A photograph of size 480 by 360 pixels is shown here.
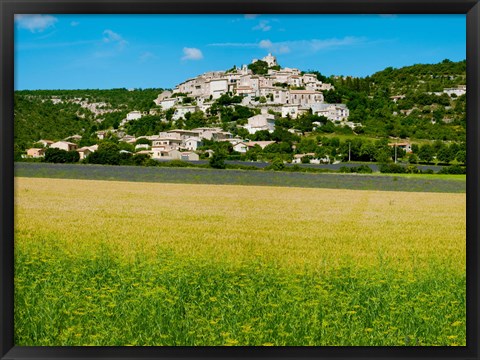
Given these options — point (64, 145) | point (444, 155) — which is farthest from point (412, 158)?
point (64, 145)

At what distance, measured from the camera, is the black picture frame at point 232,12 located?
254cm

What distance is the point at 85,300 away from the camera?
3.09 metres

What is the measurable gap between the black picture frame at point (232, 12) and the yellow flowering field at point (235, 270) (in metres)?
0.15

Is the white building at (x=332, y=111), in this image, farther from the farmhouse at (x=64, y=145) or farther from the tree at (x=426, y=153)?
the farmhouse at (x=64, y=145)

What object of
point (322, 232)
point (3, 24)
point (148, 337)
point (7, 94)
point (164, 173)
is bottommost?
point (148, 337)

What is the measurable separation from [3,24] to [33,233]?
1.59 meters

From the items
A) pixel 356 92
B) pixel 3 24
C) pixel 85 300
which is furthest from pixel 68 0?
pixel 356 92

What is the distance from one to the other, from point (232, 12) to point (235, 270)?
64.5 inches

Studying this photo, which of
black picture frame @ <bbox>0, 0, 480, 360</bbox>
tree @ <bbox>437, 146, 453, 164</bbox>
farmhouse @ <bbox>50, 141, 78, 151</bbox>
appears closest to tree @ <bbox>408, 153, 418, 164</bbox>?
tree @ <bbox>437, 146, 453, 164</bbox>

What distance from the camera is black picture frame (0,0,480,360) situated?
2.54 metres

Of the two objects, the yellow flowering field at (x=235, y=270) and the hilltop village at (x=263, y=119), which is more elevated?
the hilltop village at (x=263, y=119)

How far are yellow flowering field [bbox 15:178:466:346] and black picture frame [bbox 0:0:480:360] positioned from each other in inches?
5.9

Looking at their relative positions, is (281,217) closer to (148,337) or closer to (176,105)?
(176,105)

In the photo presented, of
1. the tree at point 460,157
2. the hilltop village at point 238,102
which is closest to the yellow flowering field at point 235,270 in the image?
the tree at point 460,157
